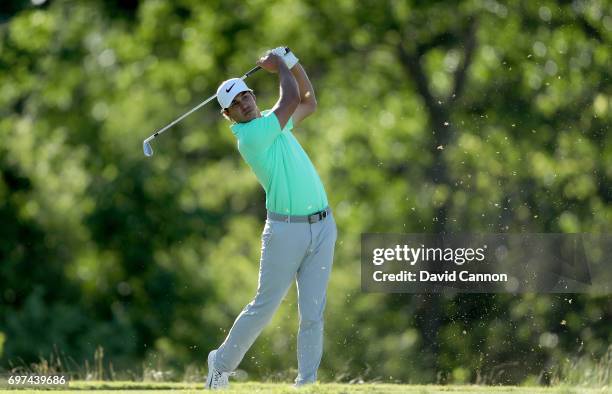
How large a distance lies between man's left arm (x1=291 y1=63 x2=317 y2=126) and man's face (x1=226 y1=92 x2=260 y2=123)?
57cm

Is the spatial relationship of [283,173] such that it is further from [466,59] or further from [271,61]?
[466,59]

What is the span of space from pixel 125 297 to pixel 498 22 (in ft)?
25.1

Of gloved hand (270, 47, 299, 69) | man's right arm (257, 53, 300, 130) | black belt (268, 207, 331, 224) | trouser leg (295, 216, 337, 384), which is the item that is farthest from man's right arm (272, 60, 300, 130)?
trouser leg (295, 216, 337, 384)

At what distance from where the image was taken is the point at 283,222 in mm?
6910

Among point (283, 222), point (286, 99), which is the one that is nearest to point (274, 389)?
point (283, 222)

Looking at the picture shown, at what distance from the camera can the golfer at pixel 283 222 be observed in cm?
688

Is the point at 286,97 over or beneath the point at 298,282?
over

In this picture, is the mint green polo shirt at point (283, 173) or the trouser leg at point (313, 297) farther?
the trouser leg at point (313, 297)

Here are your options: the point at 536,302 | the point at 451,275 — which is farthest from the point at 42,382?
the point at 536,302

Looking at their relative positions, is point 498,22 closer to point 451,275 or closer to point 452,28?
point 452,28

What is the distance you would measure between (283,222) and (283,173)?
0.26 metres

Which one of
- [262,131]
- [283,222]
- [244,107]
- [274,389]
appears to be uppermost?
[244,107]

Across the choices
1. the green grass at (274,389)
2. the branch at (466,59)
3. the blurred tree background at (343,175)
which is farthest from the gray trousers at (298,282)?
the branch at (466,59)

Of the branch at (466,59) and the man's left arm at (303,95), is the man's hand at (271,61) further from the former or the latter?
the branch at (466,59)
